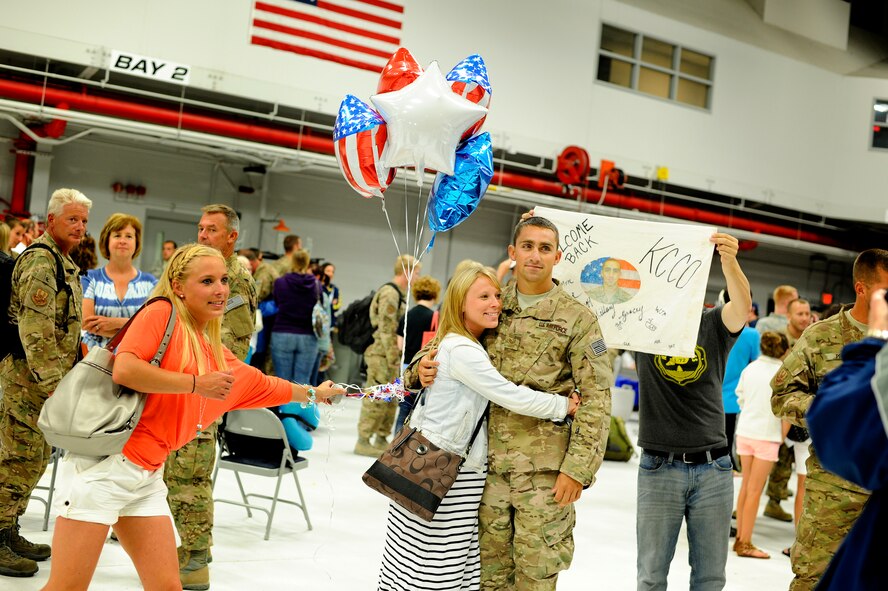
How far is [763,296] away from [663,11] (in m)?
6.15

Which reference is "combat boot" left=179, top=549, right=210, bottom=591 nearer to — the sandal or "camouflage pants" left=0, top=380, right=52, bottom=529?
"camouflage pants" left=0, top=380, right=52, bottom=529

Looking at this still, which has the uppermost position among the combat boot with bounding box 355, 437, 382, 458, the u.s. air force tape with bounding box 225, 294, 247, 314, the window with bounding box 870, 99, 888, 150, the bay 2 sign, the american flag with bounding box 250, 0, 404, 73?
the window with bounding box 870, 99, 888, 150

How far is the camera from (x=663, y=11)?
13.9m

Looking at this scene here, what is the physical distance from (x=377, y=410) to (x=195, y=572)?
356 centimetres

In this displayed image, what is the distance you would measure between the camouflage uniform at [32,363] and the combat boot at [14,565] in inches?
4.6

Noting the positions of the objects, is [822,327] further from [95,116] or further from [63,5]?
[63,5]

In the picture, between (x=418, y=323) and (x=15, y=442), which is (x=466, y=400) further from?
(x=418, y=323)

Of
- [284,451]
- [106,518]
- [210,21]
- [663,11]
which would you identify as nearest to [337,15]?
[210,21]

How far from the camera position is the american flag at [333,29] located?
10.7 m

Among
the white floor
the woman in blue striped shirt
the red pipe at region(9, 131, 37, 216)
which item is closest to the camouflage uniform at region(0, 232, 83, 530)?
the woman in blue striped shirt

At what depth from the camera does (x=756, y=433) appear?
17.9 feet

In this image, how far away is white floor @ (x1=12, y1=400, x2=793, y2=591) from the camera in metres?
4.09

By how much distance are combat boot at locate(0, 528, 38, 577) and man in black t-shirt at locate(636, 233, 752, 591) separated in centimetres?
265

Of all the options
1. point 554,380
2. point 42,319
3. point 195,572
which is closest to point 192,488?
point 195,572
